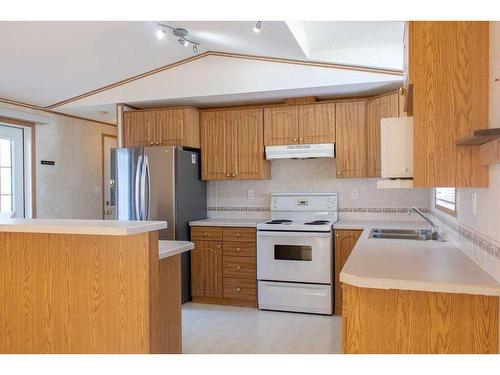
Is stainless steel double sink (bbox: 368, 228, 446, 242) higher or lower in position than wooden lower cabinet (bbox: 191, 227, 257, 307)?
higher

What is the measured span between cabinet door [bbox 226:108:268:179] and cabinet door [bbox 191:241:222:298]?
2.76 feet

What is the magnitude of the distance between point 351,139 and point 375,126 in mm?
265

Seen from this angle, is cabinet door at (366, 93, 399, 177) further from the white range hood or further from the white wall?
the white wall

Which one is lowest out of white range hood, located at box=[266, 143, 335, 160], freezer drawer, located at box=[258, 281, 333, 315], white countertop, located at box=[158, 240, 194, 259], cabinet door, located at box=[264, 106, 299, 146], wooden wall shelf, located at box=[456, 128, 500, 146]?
freezer drawer, located at box=[258, 281, 333, 315]

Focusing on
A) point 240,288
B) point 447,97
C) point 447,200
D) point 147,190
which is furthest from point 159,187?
point 447,97

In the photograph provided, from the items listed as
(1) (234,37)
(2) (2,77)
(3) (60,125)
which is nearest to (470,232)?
(1) (234,37)

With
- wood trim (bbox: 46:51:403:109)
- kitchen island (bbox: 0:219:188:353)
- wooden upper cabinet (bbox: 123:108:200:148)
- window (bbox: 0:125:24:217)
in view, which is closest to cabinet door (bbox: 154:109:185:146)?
wooden upper cabinet (bbox: 123:108:200:148)

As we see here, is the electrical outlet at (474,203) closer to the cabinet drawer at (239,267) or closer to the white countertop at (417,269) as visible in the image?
the white countertop at (417,269)

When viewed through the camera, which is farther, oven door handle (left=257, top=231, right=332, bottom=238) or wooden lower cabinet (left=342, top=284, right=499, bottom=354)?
oven door handle (left=257, top=231, right=332, bottom=238)

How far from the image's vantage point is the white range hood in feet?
13.8

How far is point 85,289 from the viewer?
2.39 meters

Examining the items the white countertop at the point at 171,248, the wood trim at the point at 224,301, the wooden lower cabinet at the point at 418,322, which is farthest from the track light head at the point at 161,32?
the wood trim at the point at 224,301

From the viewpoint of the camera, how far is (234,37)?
3.57 m

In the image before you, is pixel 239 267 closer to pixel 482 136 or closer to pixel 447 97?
pixel 447 97
